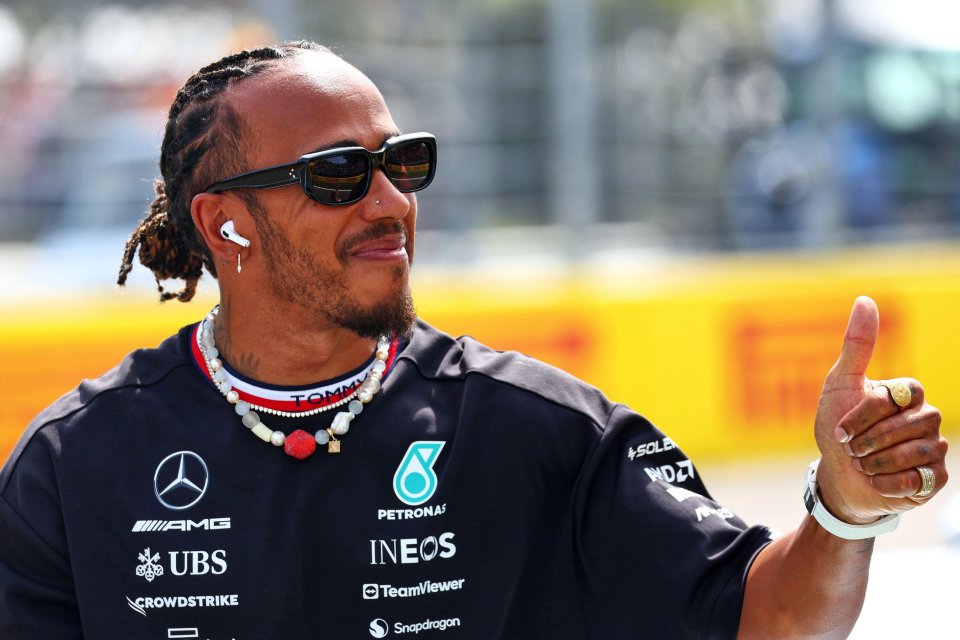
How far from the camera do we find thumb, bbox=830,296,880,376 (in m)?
1.84

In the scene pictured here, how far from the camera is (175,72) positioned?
7613mm

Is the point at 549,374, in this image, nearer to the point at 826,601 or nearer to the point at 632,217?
the point at 826,601

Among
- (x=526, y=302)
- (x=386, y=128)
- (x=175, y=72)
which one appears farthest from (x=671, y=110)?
(x=386, y=128)

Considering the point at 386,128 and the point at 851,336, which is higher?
the point at 386,128

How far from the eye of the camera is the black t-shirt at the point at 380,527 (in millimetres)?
2053

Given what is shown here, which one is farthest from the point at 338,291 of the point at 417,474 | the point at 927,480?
the point at 927,480

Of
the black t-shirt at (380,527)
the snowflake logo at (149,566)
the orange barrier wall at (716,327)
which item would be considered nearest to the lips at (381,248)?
the black t-shirt at (380,527)

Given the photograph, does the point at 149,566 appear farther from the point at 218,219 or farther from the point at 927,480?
the point at 927,480

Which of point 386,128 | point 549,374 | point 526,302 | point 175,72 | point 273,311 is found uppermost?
point 175,72

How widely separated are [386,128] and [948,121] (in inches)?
259

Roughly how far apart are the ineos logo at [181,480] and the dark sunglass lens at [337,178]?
471mm

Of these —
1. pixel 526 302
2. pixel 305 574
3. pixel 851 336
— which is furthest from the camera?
pixel 526 302

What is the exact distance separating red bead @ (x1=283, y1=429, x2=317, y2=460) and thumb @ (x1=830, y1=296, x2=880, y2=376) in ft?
2.72

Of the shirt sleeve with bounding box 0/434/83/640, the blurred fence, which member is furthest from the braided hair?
the blurred fence
